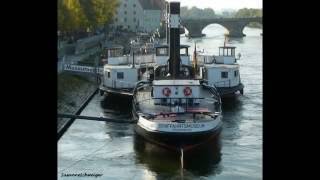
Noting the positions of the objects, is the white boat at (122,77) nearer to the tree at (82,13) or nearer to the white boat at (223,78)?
the white boat at (223,78)

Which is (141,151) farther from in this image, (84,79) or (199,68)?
(84,79)

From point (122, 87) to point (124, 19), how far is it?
33.2 metres

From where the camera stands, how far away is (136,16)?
53594mm

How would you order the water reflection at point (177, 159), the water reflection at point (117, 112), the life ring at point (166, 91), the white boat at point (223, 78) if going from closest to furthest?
the water reflection at point (177, 159) → the life ring at point (166, 91) → the water reflection at point (117, 112) → the white boat at point (223, 78)

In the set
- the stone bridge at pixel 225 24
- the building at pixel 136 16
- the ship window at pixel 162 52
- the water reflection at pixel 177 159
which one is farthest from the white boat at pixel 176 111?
the stone bridge at pixel 225 24

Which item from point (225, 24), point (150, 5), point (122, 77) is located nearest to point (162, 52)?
point (122, 77)

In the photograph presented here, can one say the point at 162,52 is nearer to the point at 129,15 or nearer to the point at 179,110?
the point at 179,110

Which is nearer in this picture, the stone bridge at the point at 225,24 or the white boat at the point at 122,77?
the white boat at the point at 122,77

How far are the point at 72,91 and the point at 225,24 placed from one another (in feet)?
119

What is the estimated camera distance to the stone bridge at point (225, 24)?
181 feet

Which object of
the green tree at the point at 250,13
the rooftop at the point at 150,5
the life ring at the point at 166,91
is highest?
the green tree at the point at 250,13

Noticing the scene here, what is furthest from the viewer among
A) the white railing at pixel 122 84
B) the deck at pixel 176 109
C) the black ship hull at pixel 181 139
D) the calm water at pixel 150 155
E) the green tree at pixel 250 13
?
the green tree at pixel 250 13

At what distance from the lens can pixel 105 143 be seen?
1425 cm

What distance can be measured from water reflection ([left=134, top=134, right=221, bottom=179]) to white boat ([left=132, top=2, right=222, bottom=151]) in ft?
0.59
